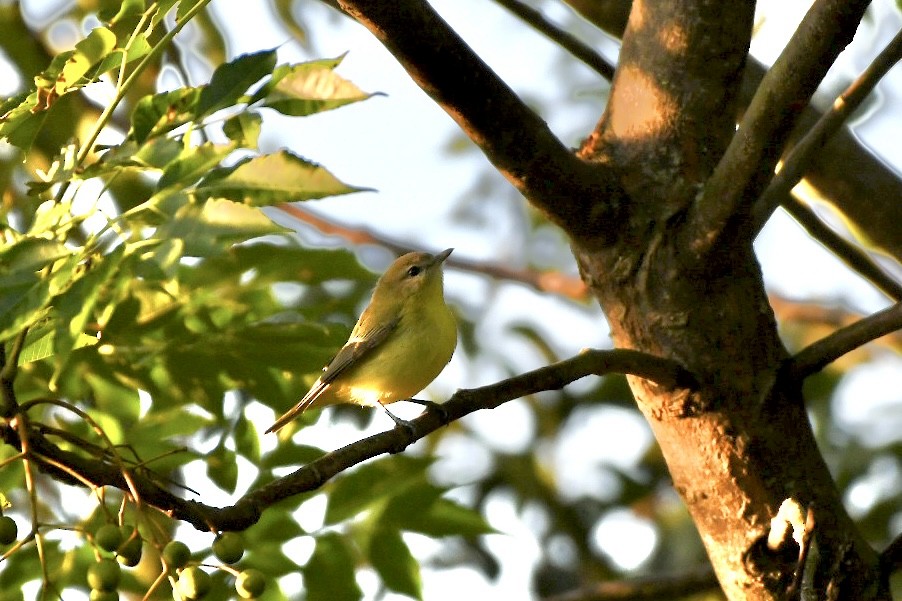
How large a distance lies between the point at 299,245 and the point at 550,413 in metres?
2.86

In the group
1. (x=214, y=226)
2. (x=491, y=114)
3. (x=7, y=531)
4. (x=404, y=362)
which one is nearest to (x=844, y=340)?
(x=491, y=114)

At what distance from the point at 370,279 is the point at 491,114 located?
111cm

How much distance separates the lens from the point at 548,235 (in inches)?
256

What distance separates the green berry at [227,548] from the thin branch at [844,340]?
4.06 ft

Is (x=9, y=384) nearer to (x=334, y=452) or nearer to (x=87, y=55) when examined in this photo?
(x=334, y=452)

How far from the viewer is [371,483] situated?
9.81ft

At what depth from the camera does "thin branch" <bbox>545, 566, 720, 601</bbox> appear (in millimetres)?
3668

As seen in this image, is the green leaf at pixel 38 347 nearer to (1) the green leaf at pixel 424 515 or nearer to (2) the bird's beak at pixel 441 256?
(1) the green leaf at pixel 424 515

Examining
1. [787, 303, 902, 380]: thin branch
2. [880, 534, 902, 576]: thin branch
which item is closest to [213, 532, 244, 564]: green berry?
[787, 303, 902, 380]: thin branch

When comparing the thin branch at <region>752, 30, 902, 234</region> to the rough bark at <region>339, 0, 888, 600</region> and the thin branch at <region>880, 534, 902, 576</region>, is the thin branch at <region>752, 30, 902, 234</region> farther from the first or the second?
the thin branch at <region>880, 534, 902, 576</region>

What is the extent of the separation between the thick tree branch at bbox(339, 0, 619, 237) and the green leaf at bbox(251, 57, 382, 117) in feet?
0.36

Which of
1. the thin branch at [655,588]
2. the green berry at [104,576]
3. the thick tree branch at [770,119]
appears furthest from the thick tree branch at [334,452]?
the thin branch at [655,588]

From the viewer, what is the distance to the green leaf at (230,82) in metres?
1.80

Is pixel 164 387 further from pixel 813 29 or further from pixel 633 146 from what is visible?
pixel 813 29
